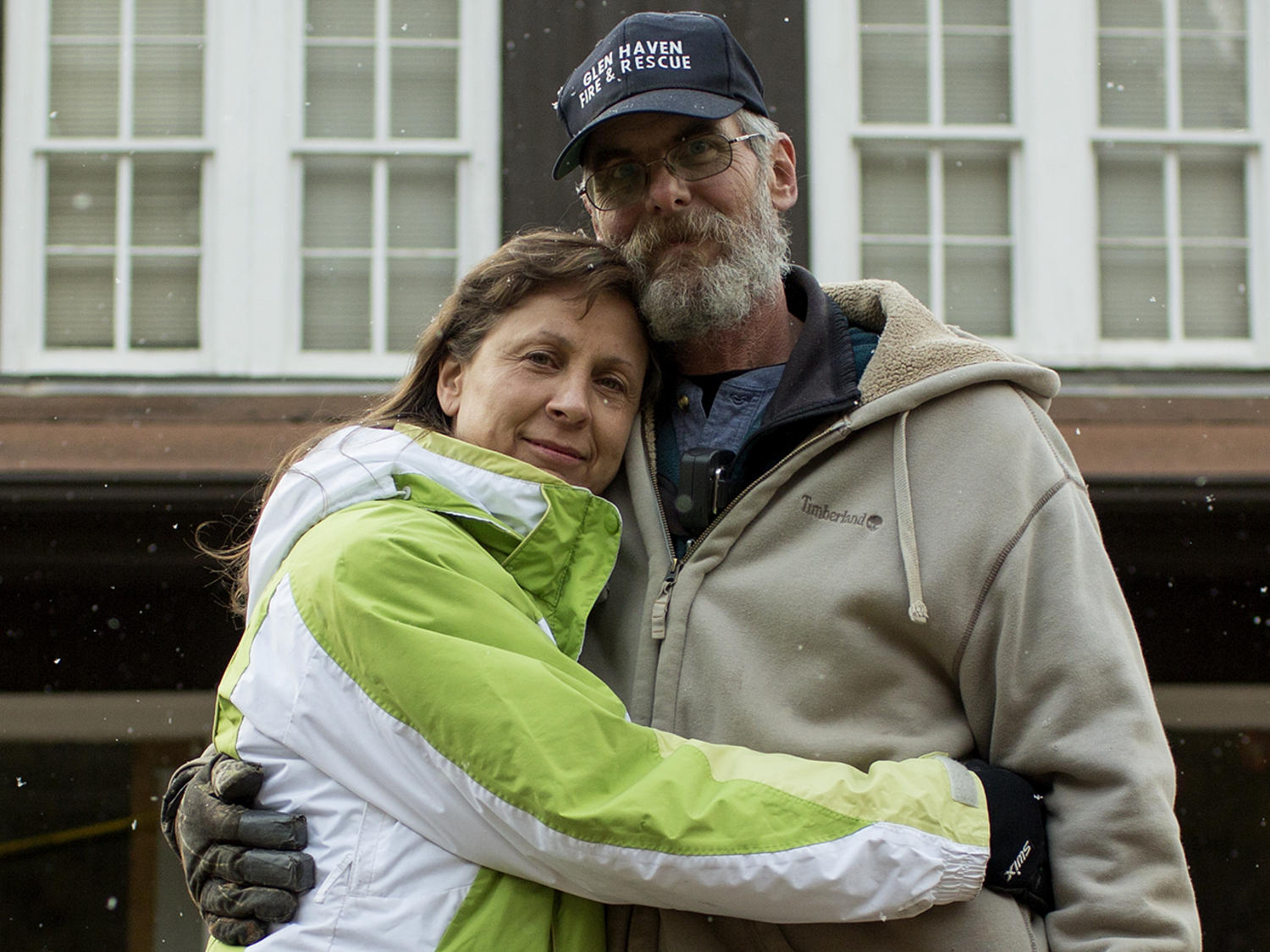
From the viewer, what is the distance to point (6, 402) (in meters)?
5.58

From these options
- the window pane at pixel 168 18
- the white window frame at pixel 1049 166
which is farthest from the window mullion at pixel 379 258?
the white window frame at pixel 1049 166

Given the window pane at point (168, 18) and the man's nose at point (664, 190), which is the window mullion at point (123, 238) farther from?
the man's nose at point (664, 190)

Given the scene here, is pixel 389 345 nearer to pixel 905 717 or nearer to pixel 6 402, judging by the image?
pixel 6 402

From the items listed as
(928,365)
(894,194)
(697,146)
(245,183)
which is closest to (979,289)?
(894,194)

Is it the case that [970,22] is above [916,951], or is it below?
above

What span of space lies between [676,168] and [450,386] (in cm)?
68

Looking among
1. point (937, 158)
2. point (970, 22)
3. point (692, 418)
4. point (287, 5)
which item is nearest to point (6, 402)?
point (287, 5)

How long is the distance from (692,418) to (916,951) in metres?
1.13

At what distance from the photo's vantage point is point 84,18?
612cm

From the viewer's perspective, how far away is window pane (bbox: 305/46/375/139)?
6.11 m

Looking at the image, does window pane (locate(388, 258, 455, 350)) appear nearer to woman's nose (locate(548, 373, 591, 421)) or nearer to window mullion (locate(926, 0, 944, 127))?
window mullion (locate(926, 0, 944, 127))

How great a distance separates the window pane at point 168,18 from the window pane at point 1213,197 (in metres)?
5.14

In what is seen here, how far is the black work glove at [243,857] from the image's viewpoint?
71.2 inches

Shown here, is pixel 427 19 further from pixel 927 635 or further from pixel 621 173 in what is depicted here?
pixel 927 635
